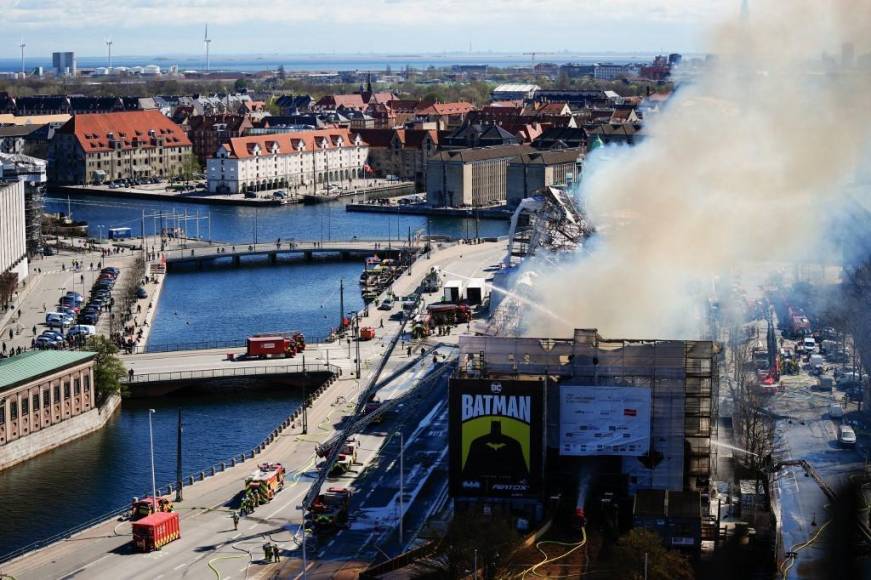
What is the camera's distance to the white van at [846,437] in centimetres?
1858

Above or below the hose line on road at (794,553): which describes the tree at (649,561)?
above

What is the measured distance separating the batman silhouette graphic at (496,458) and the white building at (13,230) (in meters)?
15.8

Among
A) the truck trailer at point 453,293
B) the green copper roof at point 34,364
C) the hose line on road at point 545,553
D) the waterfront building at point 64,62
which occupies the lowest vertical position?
the hose line on road at point 545,553

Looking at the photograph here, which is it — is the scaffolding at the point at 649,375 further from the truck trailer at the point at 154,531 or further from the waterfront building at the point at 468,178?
Answer: the waterfront building at the point at 468,178

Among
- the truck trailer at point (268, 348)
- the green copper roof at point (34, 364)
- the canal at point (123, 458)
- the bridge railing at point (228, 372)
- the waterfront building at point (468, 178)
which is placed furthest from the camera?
the waterfront building at point (468, 178)

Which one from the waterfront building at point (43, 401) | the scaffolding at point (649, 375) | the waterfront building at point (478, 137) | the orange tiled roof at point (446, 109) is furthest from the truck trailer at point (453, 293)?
the orange tiled roof at point (446, 109)

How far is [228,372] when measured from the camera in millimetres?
23500

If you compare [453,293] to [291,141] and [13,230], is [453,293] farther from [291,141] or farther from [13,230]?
[291,141]

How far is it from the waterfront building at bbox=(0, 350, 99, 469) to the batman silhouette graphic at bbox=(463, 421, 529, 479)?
6.07 m

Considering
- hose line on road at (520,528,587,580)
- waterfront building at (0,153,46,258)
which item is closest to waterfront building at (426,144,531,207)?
waterfront building at (0,153,46,258)

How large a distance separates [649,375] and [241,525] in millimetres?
4372

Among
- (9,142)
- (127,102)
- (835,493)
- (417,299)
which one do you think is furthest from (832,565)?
(127,102)

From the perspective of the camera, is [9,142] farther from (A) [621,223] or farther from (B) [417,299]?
(A) [621,223]

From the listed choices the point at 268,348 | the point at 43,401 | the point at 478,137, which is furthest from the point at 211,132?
the point at 43,401
